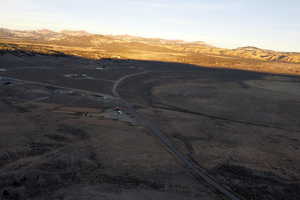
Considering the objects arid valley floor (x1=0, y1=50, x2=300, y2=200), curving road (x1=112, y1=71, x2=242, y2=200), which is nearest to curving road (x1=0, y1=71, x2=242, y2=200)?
curving road (x1=112, y1=71, x2=242, y2=200)

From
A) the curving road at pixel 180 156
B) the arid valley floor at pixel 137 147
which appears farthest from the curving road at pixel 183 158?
the arid valley floor at pixel 137 147

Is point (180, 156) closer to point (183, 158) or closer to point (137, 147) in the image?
point (183, 158)

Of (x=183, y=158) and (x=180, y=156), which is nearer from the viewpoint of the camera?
(x=183, y=158)

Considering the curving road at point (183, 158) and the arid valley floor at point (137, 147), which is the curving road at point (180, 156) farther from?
the arid valley floor at point (137, 147)

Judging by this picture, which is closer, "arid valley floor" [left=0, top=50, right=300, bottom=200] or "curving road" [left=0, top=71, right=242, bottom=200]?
"arid valley floor" [left=0, top=50, right=300, bottom=200]

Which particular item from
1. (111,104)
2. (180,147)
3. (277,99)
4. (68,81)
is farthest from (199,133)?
(68,81)

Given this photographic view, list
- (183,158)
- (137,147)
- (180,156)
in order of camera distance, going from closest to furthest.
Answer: (183,158) < (180,156) < (137,147)

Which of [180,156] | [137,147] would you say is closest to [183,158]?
[180,156]

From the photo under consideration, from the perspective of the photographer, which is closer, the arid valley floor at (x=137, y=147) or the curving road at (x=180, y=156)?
the arid valley floor at (x=137, y=147)

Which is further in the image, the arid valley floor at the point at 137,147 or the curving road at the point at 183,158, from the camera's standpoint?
the curving road at the point at 183,158

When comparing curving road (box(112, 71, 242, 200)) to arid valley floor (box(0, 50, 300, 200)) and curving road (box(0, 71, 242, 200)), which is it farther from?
arid valley floor (box(0, 50, 300, 200))
